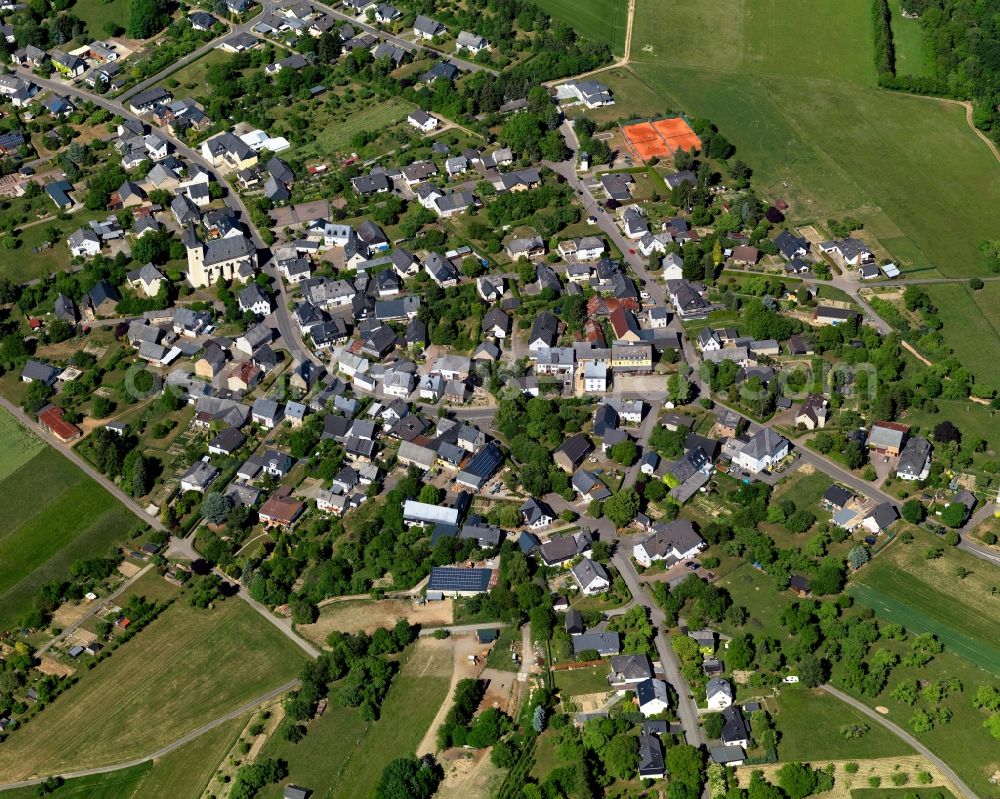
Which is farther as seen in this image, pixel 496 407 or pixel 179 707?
pixel 496 407

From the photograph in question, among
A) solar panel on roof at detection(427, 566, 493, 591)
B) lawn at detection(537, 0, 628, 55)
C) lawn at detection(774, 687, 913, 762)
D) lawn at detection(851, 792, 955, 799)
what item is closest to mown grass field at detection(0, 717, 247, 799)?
solar panel on roof at detection(427, 566, 493, 591)

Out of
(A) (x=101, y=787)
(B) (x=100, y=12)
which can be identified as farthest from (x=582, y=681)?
(B) (x=100, y=12)

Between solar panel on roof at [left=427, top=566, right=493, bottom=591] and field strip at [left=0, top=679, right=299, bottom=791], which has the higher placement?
solar panel on roof at [left=427, top=566, right=493, bottom=591]

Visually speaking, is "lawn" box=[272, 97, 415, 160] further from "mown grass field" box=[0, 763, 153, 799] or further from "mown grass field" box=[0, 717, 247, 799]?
"mown grass field" box=[0, 763, 153, 799]

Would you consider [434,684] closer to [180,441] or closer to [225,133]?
[180,441]

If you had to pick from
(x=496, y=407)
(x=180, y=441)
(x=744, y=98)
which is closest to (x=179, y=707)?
(x=180, y=441)
